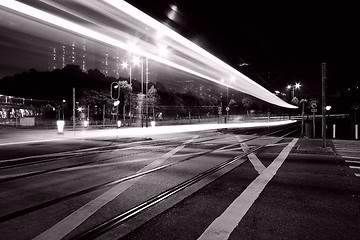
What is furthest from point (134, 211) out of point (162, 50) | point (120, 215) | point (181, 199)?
point (162, 50)

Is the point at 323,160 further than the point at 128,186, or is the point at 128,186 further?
the point at 323,160

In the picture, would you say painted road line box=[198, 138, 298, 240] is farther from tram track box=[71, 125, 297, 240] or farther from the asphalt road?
tram track box=[71, 125, 297, 240]

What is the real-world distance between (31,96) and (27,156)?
8007cm

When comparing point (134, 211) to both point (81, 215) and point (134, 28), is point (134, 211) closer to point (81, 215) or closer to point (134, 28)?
point (81, 215)

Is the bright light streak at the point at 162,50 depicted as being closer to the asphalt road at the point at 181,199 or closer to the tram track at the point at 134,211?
the asphalt road at the point at 181,199

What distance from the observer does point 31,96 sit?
265ft

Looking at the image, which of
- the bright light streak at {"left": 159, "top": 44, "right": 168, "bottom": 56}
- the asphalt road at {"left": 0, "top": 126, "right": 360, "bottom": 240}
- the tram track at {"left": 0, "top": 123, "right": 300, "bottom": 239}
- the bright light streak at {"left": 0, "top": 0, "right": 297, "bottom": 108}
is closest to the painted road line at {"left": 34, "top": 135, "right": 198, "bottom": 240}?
the asphalt road at {"left": 0, "top": 126, "right": 360, "bottom": 240}

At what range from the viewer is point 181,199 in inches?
214

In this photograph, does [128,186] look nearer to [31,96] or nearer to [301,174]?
[301,174]

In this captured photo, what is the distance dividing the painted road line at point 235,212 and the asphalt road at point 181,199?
0.05ft

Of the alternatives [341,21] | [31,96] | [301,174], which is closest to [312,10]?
[341,21]

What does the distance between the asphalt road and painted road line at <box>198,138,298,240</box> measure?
2 centimetres

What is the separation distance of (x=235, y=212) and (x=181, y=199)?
3.81ft

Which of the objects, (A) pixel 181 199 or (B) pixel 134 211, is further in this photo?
(A) pixel 181 199
